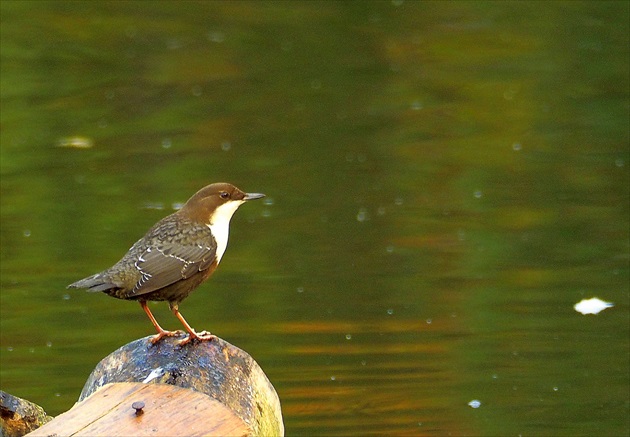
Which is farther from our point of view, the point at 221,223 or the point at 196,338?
the point at 221,223

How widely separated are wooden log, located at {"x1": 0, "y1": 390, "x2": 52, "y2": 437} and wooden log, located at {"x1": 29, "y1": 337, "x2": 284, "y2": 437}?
261 mm

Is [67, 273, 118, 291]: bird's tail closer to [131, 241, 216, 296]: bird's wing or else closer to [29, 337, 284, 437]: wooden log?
[131, 241, 216, 296]: bird's wing

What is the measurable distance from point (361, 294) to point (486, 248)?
1.24m

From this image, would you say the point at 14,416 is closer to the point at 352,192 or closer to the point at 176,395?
the point at 176,395

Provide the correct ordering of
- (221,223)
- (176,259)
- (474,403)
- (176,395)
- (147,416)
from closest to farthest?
(147,416) → (176,395) → (176,259) → (221,223) → (474,403)

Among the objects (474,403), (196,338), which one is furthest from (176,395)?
(474,403)

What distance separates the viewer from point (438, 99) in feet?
41.9

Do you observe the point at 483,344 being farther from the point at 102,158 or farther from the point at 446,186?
the point at 102,158

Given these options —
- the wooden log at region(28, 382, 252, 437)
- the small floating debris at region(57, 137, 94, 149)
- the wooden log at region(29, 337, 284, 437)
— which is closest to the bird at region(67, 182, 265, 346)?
the wooden log at region(29, 337, 284, 437)

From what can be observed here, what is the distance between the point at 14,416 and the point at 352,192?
5409mm

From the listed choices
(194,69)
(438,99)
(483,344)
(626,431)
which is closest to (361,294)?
(483,344)

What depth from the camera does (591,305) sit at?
26.8 feet

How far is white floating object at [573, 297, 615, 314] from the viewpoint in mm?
8133

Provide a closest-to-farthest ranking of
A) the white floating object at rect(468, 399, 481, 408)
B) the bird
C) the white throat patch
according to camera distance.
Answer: the bird, the white throat patch, the white floating object at rect(468, 399, 481, 408)
